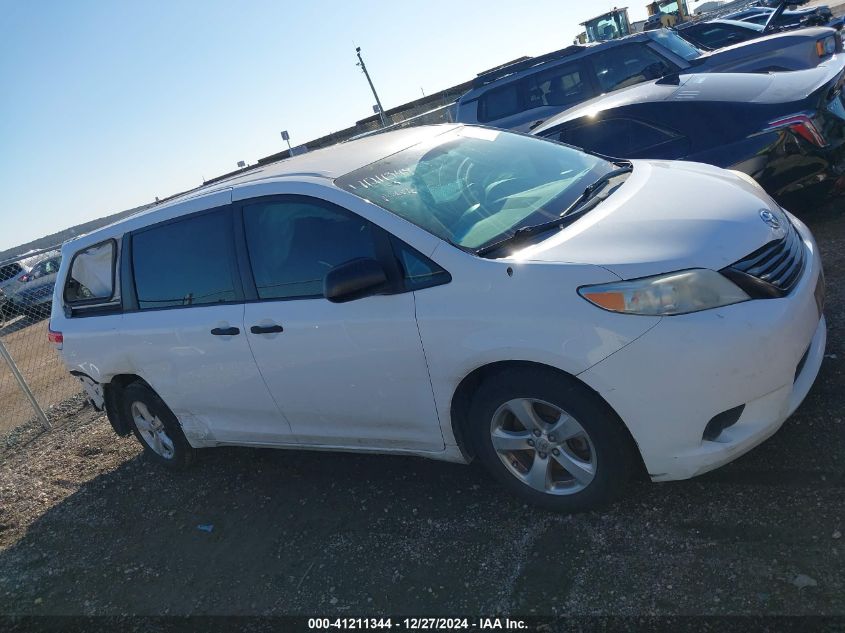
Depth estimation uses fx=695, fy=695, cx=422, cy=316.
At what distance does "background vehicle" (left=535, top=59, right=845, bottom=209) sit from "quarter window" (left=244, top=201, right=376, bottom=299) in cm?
343

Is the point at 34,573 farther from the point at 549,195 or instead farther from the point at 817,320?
the point at 817,320

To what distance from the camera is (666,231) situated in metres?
2.99

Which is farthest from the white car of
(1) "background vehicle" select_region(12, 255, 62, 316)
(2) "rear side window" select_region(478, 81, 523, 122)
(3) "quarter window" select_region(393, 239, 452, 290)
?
(1) "background vehicle" select_region(12, 255, 62, 316)

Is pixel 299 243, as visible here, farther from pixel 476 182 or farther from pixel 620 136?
pixel 620 136

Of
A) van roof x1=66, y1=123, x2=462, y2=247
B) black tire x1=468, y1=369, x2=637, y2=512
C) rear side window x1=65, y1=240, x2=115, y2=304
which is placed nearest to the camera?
black tire x1=468, y1=369, x2=637, y2=512

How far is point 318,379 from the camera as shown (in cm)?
369

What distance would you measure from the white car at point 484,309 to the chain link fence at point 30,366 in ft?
11.6

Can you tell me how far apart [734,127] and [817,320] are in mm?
2923

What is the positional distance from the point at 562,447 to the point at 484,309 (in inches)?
28.7

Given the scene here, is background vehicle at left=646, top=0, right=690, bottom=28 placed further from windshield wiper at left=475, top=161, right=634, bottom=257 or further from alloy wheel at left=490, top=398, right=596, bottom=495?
alloy wheel at left=490, top=398, right=596, bottom=495

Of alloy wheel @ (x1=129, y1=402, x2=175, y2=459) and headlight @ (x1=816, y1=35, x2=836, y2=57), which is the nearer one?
alloy wheel @ (x1=129, y1=402, x2=175, y2=459)

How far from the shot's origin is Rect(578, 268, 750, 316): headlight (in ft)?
8.92


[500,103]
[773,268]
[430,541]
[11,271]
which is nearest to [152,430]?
[430,541]

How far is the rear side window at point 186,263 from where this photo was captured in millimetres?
4039
